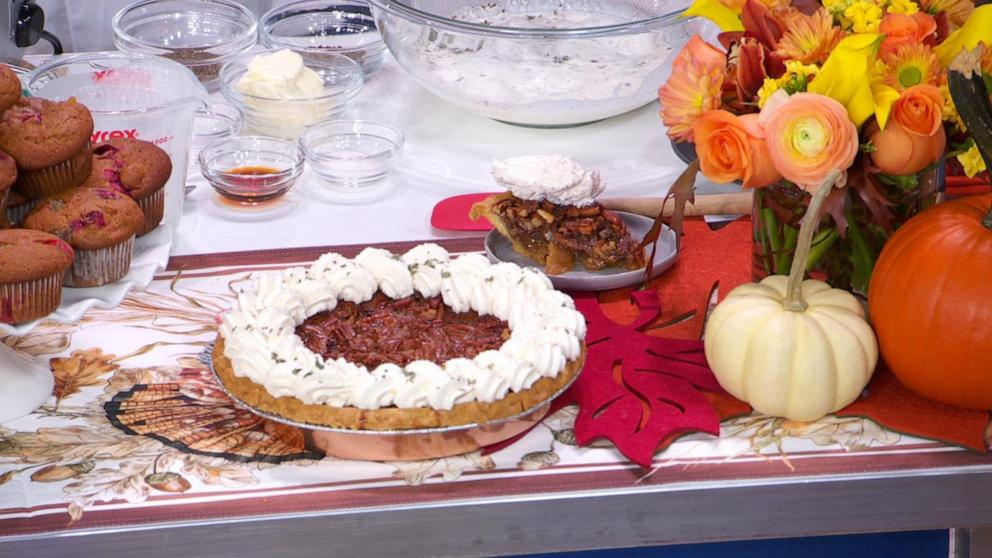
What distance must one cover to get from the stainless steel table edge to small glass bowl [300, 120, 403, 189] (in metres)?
0.74

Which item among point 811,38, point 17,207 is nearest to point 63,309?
point 17,207

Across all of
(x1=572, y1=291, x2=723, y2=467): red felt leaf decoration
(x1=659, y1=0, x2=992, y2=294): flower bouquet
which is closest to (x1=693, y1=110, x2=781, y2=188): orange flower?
(x1=659, y1=0, x2=992, y2=294): flower bouquet

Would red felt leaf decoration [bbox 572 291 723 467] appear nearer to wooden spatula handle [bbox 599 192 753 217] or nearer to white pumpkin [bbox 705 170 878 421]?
white pumpkin [bbox 705 170 878 421]

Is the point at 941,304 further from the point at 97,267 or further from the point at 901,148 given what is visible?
the point at 97,267

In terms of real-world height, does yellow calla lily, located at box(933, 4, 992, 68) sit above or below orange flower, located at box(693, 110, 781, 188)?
above

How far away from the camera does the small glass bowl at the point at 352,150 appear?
1.75m

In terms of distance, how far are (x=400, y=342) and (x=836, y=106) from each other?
469 millimetres

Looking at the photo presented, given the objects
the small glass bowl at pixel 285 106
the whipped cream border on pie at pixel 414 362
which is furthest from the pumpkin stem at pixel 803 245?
the small glass bowl at pixel 285 106

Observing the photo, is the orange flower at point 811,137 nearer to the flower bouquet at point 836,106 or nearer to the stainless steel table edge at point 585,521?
the flower bouquet at point 836,106

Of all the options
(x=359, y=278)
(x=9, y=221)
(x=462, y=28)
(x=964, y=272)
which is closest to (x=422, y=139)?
(x=462, y=28)

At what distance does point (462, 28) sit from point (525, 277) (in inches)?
21.7

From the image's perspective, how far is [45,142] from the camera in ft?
3.85

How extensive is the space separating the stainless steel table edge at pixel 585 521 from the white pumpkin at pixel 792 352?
0.09m

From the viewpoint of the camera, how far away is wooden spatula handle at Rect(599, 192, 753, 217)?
64.1 inches
